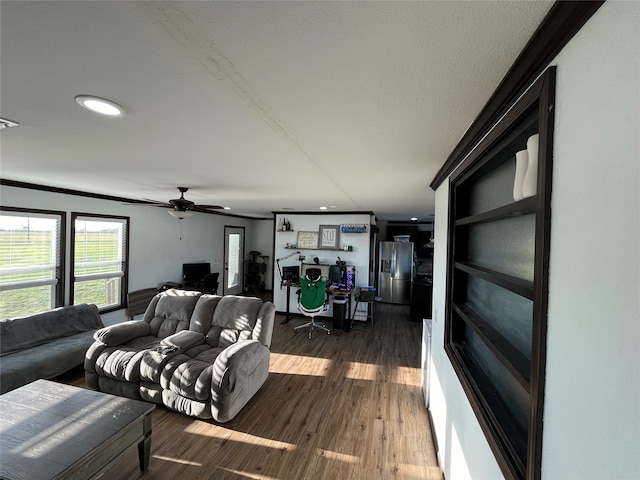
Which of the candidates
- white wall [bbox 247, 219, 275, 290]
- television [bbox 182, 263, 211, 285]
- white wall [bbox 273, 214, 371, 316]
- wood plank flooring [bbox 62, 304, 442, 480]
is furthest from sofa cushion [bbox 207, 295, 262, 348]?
white wall [bbox 247, 219, 275, 290]

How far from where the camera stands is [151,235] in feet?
17.4

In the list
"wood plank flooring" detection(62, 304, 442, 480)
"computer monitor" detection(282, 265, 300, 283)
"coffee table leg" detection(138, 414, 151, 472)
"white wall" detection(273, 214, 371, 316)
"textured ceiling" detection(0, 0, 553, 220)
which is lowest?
"wood plank flooring" detection(62, 304, 442, 480)

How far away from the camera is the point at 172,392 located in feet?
8.27

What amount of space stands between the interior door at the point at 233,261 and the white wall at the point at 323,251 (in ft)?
6.89

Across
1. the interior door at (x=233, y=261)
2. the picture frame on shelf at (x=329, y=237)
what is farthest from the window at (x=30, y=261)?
the picture frame on shelf at (x=329, y=237)

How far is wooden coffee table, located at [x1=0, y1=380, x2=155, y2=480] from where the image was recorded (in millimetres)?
1523

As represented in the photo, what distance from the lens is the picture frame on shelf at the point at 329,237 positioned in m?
5.75

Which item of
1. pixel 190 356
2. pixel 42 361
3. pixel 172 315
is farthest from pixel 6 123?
pixel 42 361

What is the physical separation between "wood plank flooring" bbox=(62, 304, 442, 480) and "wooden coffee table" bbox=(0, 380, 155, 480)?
0.19m

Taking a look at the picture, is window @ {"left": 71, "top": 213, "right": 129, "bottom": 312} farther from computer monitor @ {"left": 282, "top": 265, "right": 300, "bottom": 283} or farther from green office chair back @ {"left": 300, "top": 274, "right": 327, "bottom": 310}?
green office chair back @ {"left": 300, "top": 274, "right": 327, "bottom": 310}

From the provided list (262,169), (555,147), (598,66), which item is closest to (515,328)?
(555,147)

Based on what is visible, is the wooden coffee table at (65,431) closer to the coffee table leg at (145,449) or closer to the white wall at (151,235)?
the coffee table leg at (145,449)

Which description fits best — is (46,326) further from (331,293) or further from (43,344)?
(331,293)

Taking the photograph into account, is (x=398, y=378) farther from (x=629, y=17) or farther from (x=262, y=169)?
(x=629, y=17)
